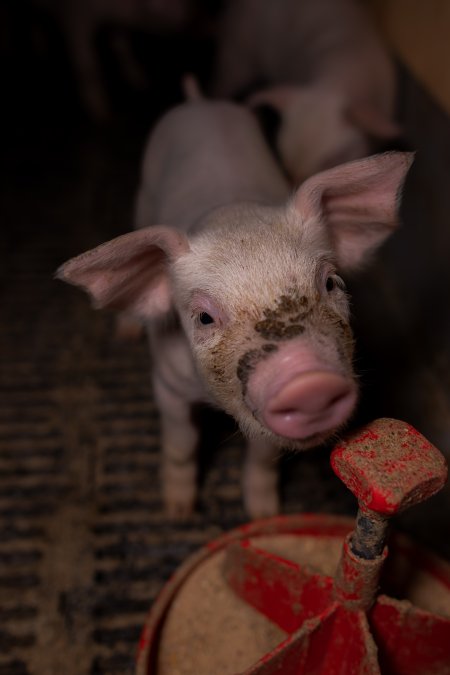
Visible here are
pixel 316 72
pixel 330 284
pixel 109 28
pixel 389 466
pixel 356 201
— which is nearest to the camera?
pixel 389 466

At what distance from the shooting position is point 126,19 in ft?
12.0

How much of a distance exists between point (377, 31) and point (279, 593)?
258 centimetres

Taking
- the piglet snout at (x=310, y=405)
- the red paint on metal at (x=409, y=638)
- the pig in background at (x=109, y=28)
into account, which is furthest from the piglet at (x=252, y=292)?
the pig in background at (x=109, y=28)

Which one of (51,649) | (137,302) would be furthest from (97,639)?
(137,302)

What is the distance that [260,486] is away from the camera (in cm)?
187

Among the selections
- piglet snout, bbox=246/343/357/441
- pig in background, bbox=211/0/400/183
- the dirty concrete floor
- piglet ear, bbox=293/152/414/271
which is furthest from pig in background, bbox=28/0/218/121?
piglet snout, bbox=246/343/357/441

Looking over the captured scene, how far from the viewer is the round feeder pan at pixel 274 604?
1.22m

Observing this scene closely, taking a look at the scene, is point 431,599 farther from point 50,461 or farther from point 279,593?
point 50,461

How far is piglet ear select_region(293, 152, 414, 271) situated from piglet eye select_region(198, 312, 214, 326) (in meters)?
0.29

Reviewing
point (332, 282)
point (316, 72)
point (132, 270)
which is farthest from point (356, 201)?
point (316, 72)

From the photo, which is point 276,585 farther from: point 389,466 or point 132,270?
point 132,270

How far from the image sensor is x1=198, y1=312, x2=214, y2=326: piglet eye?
1278 mm

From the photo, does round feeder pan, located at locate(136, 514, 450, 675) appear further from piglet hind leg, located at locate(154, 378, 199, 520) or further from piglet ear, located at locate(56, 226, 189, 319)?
piglet ear, located at locate(56, 226, 189, 319)

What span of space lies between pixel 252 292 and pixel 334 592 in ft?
1.81
